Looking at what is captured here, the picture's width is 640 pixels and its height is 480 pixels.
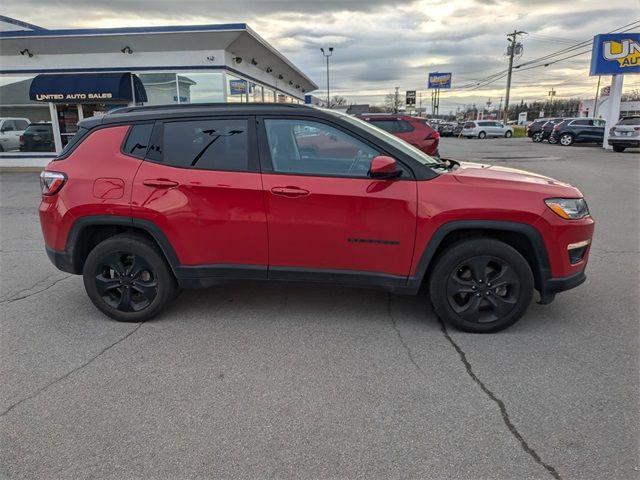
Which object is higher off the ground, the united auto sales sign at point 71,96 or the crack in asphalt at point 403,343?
the united auto sales sign at point 71,96

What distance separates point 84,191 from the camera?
381 centimetres

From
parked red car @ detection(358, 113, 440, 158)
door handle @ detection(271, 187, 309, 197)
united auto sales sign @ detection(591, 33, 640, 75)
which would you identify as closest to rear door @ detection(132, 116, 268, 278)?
door handle @ detection(271, 187, 309, 197)

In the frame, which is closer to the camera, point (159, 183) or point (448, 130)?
point (159, 183)

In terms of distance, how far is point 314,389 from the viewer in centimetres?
297

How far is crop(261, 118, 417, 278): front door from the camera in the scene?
3.49m

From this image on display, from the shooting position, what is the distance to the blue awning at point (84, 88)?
14430 mm

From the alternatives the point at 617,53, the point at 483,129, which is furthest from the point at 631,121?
the point at 483,129

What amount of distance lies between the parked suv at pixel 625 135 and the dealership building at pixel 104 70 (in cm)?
1791

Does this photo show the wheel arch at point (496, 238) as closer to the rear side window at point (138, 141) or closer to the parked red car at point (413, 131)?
the rear side window at point (138, 141)

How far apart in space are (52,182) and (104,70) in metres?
13.6

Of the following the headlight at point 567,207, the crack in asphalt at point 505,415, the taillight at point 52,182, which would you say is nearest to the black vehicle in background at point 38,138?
the taillight at point 52,182

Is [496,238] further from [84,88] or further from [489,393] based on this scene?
[84,88]

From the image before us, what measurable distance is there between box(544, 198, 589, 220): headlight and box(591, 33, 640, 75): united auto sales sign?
24.3 metres

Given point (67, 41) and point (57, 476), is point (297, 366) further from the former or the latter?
point (67, 41)
